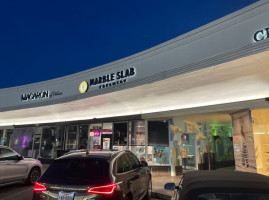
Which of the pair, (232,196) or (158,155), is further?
(158,155)

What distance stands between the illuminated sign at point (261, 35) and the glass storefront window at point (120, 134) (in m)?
9.55

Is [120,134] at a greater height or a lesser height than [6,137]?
greater

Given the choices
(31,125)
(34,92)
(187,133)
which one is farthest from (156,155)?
(31,125)

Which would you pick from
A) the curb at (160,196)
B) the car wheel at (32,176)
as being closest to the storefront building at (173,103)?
the car wheel at (32,176)

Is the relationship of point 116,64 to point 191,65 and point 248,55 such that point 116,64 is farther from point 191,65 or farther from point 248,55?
point 248,55

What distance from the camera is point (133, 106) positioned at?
12570mm

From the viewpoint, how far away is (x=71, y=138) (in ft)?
56.0

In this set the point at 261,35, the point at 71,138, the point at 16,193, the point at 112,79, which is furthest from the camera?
the point at 71,138

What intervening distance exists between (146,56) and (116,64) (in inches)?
81.9

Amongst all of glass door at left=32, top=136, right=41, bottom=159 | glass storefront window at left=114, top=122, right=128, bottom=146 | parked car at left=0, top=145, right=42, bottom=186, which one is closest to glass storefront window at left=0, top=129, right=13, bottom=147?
glass door at left=32, top=136, right=41, bottom=159

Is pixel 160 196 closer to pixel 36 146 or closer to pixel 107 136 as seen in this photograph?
pixel 107 136

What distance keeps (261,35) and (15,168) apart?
9901mm

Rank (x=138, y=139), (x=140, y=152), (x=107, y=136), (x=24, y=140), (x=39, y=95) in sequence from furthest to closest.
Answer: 1. (x=24, y=140)
2. (x=39, y=95)
3. (x=107, y=136)
4. (x=138, y=139)
5. (x=140, y=152)

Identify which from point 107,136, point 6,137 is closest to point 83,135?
point 107,136
